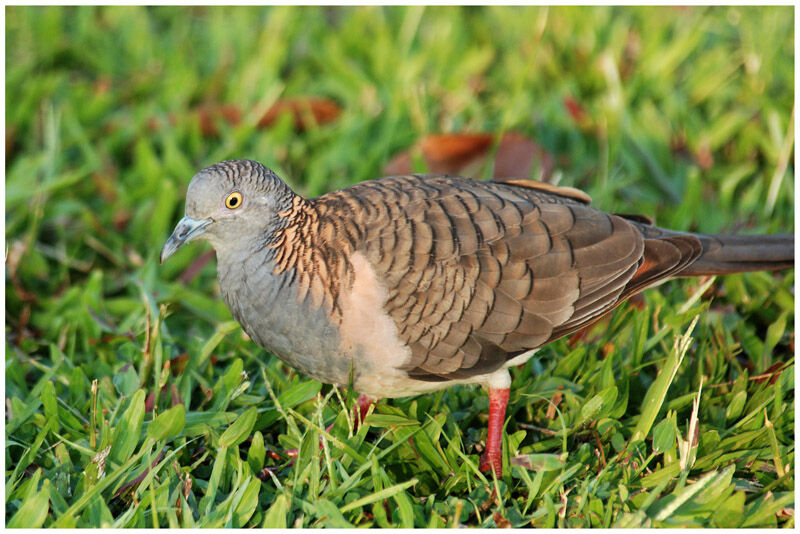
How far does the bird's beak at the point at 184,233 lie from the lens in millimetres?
2920

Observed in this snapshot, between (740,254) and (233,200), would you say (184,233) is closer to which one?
(233,200)

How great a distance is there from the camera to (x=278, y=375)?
3377 mm

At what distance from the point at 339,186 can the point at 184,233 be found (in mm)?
1767

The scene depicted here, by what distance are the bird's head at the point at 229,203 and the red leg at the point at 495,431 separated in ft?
3.31

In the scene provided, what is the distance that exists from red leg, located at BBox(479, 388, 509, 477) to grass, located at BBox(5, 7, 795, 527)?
5cm

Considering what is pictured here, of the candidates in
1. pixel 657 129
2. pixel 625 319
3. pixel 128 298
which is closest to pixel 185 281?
pixel 128 298

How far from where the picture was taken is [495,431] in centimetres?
309

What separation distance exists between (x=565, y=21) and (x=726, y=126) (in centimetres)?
142

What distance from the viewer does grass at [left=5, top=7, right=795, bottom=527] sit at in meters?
2.87

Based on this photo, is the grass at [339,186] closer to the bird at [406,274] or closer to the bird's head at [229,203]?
the bird at [406,274]

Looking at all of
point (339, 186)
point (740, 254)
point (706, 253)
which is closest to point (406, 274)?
point (706, 253)

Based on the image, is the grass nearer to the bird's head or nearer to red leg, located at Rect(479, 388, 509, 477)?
red leg, located at Rect(479, 388, 509, 477)

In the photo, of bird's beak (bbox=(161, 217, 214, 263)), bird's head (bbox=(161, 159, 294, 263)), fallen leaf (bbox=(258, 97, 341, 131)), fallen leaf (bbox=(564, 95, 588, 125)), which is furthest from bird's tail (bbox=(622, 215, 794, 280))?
fallen leaf (bbox=(258, 97, 341, 131))

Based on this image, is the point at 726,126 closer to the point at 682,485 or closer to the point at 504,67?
the point at 504,67
